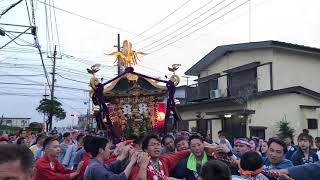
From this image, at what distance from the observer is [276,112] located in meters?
20.8

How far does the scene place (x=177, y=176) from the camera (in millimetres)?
5965

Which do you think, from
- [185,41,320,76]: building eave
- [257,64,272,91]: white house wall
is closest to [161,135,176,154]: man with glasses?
[257,64,272,91]: white house wall

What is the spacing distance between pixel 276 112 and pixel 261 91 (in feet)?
4.57

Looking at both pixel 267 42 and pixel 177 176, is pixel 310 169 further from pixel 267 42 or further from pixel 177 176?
pixel 267 42

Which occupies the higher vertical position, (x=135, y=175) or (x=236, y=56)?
(x=236, y=56)

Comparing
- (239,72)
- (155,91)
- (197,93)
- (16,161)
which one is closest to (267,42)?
(239,72)

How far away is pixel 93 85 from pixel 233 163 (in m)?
5.18

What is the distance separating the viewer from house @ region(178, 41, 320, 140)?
20547 millimetres

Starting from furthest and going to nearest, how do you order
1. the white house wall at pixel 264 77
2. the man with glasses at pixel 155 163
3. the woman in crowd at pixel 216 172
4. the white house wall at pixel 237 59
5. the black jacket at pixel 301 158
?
the white house wall at pixel 237 59 < the white house wall at pixel 264 77 < the black jacket at pixel 301 158 < the man with glasses at pixel 155 163 < the woman in crowd at pixel 216 172

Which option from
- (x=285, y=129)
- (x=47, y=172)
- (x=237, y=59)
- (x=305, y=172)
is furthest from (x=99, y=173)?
(x=237, y=59)

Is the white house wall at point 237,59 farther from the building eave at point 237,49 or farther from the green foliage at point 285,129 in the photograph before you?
the green foliage at point 285,129

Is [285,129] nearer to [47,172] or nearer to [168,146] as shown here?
[168,146]

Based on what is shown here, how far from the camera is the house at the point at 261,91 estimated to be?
2055cm

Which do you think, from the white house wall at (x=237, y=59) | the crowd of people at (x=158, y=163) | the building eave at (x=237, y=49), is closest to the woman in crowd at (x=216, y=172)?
the crowd of people at (x=158, y=163)
